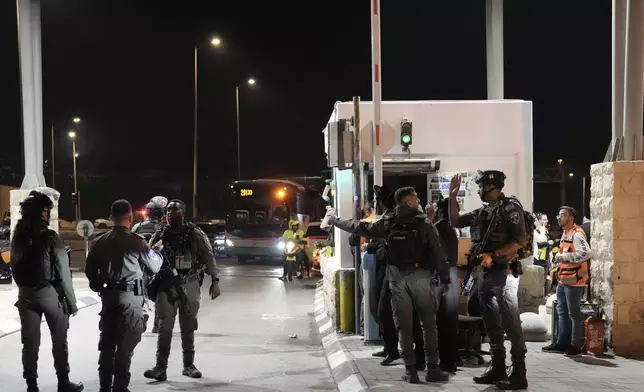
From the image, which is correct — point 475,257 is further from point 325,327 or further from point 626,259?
point 325,327

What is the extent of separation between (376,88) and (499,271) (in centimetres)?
324

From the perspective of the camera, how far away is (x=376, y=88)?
845cm

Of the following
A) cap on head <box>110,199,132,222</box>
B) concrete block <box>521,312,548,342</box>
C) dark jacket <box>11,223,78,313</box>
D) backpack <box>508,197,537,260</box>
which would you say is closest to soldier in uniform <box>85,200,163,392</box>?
cap on head <box>110,199,132,222</box>

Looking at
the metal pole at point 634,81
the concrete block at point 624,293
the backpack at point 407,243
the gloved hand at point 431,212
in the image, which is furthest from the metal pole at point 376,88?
the concrete block at point 624,293

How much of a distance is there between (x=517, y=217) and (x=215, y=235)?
26116 mm

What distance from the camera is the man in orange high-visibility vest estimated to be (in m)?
7.77

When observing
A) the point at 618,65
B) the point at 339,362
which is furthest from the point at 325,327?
the point at 618,65

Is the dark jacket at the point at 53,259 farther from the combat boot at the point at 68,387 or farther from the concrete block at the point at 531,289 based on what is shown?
the concrete block at the point at 531,289

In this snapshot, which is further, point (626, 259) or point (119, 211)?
point (626, 259)

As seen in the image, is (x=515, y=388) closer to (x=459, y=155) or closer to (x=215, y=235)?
(x=459, y=155)

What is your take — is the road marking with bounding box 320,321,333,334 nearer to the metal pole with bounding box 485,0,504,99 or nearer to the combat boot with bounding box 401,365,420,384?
the combat boot with bounding box 401,365,420,384

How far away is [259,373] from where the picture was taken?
7570 mm

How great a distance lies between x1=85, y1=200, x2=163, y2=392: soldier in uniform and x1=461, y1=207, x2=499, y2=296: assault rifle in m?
3.16

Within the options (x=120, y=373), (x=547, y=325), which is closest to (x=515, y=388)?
(x=547, y=325)
